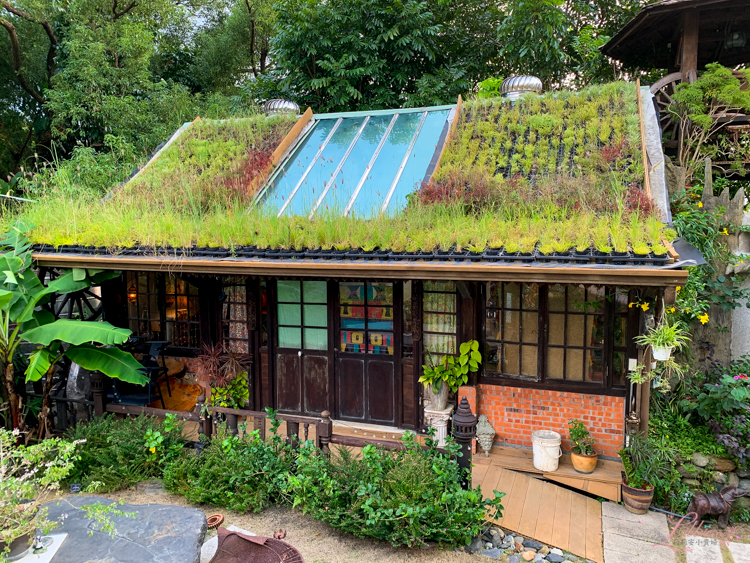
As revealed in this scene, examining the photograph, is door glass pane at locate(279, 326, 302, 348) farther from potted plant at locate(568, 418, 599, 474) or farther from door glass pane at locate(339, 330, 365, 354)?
potted plant at locate(568, 418, 599, 474)

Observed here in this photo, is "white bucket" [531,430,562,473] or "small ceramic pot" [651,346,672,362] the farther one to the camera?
"white bucket" [531,430,562,473]

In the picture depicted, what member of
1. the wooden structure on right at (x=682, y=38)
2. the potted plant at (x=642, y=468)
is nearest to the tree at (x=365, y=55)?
the wooden structure on right at (x=682, y=38)

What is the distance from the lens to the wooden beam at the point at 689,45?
9102mm

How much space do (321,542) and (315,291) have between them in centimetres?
327

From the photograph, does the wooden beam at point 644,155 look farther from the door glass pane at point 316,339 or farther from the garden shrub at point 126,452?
the garden shrub at point 126,452

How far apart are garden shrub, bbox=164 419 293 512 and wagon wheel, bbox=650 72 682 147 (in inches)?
344

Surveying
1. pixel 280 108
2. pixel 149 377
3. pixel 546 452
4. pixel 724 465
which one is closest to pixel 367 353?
pixel 546 452

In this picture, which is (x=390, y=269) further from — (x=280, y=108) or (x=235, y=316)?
(x=280, y=108)

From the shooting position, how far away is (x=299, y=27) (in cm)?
1365

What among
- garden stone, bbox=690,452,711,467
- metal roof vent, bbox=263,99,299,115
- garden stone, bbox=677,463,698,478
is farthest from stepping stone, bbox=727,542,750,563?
metal roof vent, bbox=263,99,299,115

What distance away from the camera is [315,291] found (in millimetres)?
6980

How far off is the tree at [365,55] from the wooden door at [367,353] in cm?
846

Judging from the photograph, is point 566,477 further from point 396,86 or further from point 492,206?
point 396,86

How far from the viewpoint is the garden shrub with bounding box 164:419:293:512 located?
16.7ft
